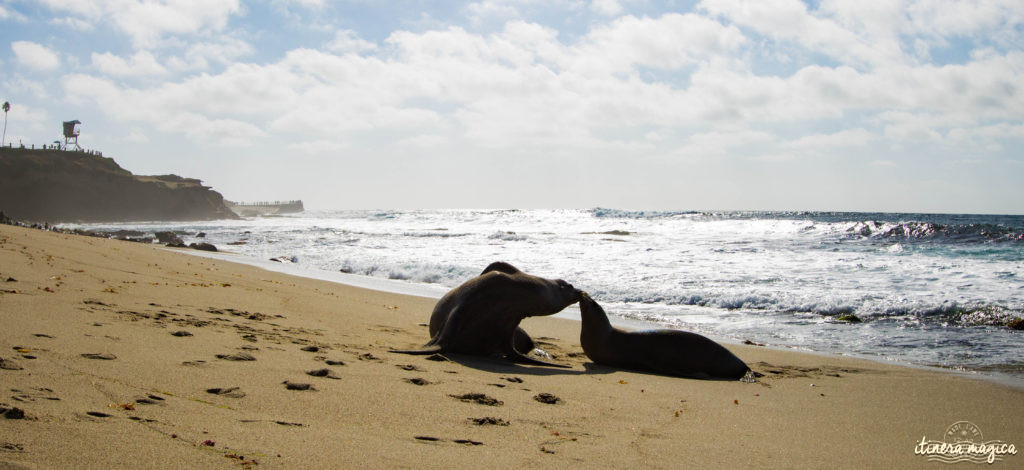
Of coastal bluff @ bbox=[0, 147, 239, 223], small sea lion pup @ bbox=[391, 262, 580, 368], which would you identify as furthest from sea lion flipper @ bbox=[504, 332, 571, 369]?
coastal bluff @ bbox=[0, 147, 239, 223]

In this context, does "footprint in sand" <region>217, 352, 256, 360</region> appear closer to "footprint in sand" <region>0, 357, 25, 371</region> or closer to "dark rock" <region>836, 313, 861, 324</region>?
"footprint in sand" <region>0, 357, 25, 371</region>

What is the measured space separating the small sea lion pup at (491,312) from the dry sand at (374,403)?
0.73ft

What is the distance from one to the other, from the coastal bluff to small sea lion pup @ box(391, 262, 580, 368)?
214ft

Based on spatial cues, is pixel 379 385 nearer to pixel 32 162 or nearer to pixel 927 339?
pixel 927 339

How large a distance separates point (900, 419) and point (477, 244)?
879 inches

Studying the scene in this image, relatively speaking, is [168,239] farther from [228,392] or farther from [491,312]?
[228,392]

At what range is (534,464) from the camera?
299 centimetres

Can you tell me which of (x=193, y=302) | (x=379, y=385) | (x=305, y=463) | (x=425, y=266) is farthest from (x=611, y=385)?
(x=425, y=266)

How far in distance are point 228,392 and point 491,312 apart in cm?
296

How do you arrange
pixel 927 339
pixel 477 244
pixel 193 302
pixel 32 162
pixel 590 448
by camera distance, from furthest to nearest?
pixel 32 162 → pixel 477 244 → pixel 927 339 → pixel 193 302 → pixel 590 448

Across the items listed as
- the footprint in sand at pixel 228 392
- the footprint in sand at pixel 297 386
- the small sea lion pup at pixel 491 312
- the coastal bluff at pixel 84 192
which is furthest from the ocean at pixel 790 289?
the coastal bluff at pixel 84 192

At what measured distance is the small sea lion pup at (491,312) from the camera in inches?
243

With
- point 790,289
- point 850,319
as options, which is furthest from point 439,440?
point 790,289

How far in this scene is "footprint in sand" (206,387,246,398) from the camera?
359cm
